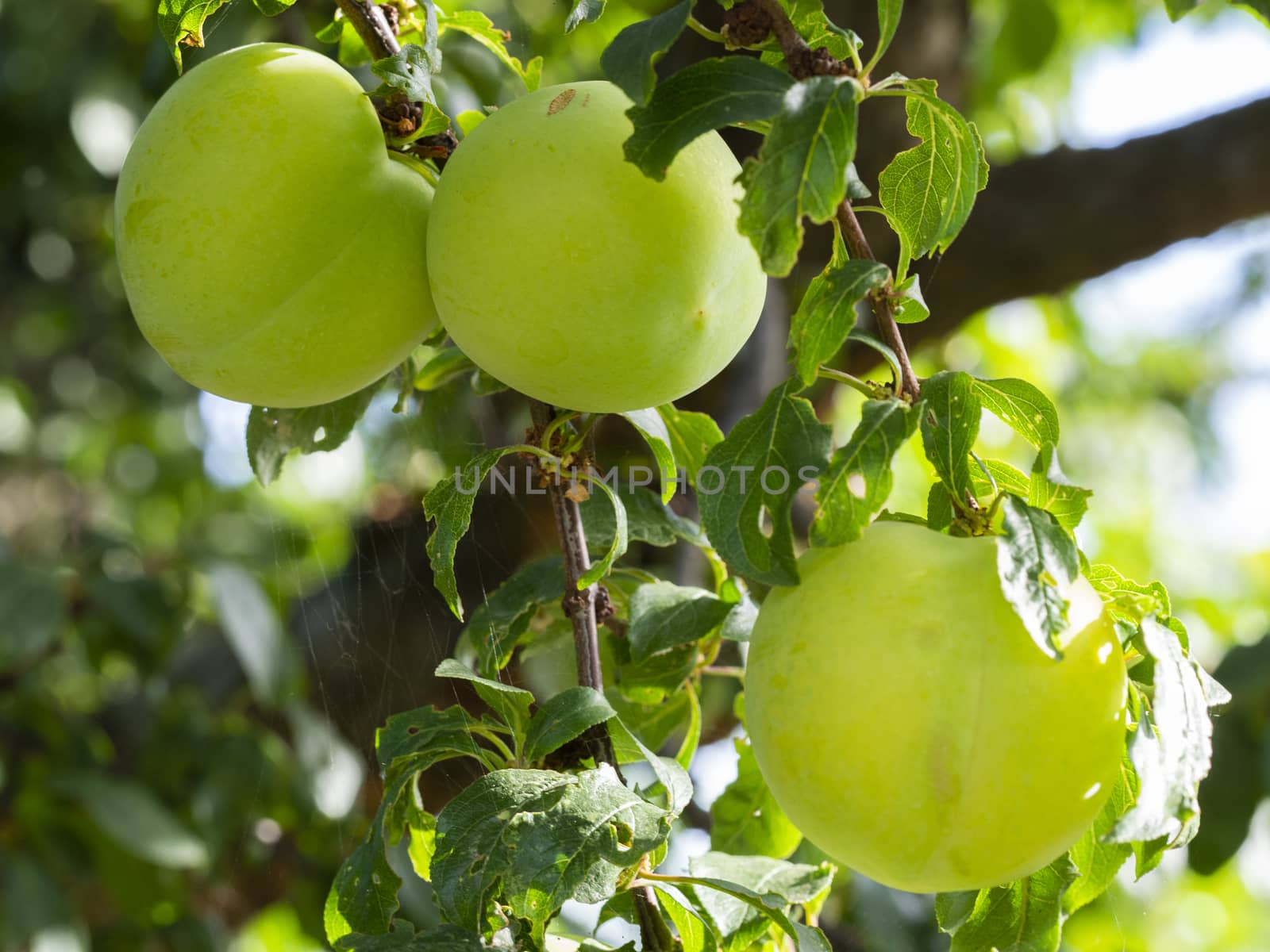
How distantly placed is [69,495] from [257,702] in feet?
4.61

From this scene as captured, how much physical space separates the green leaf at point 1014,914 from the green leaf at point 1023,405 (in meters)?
0.21

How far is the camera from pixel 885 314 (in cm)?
51

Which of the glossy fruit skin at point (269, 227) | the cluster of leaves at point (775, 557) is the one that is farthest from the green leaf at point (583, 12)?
the glossy fruit skin at point (269, 227)

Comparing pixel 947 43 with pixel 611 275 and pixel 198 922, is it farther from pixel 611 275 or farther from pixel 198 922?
pixel 198 922

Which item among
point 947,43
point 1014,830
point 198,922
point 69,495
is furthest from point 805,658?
point 69,495

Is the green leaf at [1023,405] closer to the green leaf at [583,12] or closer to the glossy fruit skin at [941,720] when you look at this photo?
the glossy fruit skin at [941,720]

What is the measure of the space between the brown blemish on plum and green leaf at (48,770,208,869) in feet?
3.48

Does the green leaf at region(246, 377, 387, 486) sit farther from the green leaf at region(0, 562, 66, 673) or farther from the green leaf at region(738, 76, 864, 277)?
the green leaf at region(0, 562, 66, 673)

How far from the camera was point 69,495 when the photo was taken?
2689mm

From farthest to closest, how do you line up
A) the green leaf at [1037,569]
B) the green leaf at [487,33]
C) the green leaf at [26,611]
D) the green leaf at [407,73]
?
the green leaf at [26,611], the green leaf at [487,33], the green leaf at [407,73], the green leaf at [1037,569]

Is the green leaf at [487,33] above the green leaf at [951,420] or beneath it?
above

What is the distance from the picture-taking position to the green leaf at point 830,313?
0.47m

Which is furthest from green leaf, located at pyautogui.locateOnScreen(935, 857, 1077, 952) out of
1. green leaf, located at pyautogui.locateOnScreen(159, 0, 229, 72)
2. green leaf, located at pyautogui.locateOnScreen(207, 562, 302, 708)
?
green leaf, located at pyautogui.locateOnScreen(207, 562, 302, 708)

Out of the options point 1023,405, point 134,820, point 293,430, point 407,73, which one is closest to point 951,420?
point 1023,405
